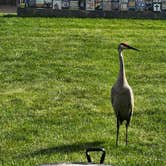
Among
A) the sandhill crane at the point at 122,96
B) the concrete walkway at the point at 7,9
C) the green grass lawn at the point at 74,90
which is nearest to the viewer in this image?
the sandhill crane at the point at 122,96

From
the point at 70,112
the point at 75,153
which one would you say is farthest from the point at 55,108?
the point at 75,153

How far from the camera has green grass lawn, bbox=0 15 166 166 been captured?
732 centimetres

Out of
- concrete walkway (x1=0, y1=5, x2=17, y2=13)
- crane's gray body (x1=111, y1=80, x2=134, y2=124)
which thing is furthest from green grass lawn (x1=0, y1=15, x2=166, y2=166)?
concrete walkway (x1=0, y1=5, x2=17, y2=13)

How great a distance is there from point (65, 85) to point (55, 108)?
1553 mm

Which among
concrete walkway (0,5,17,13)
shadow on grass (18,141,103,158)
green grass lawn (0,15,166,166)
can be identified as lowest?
shadow on grass (18,141,103,158)

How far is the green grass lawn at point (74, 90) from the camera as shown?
288 inches

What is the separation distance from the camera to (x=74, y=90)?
1026 centimetres

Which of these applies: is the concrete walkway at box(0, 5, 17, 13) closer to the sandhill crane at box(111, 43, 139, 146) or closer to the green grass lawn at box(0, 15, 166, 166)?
the green grass lawn at box(0, 15, 166, 166)

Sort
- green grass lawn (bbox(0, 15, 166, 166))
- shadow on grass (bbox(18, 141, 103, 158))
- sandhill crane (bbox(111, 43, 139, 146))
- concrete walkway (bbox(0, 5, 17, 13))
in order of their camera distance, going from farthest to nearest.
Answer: concrete walkway (bbox(0, 5, 17, 13)) < green grass lawn (bbox(0, 15, 166, 166)) < shadow on grass (bbox(18, 141, 103, 158)) < sandhill crane (bbox(111, 43, 139, 146))

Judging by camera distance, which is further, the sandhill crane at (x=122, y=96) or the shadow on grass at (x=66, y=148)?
the shadow on grass at (x=66, y=148)

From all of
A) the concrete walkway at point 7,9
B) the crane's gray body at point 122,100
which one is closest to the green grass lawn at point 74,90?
the crane's gray body at point 122,100

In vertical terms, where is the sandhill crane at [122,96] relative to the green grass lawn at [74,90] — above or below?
above

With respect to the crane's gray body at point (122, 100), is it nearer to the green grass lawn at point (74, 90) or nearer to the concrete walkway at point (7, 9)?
the green grass lawn at point (74, 90)

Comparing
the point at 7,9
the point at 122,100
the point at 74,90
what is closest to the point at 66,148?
the point at 122,100
